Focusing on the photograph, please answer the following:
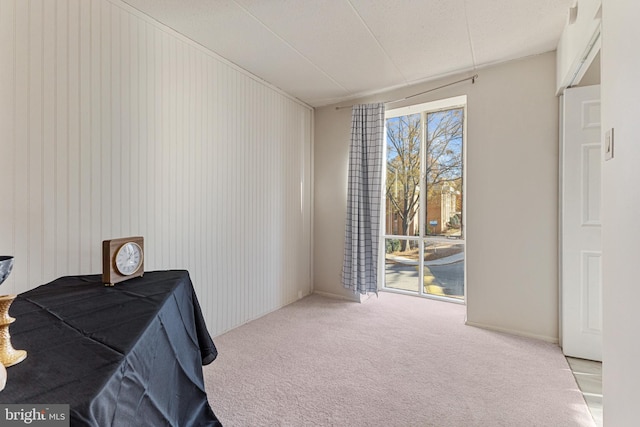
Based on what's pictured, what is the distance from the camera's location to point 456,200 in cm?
365

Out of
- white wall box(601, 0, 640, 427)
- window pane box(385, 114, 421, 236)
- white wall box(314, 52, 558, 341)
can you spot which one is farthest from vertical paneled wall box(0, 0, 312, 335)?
white wall box(601, 0, 640, 427)

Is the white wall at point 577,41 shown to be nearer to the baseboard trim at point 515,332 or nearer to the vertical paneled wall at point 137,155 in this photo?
the baseboard trim at point 515,332

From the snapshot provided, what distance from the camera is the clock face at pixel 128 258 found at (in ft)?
4.91

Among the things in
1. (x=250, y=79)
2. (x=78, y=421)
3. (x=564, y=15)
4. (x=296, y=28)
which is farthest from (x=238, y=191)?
(x=564, y=15)

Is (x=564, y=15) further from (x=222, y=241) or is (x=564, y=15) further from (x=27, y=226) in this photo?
(x=27, y=226)

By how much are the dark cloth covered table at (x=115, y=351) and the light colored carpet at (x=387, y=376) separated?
1.67ft

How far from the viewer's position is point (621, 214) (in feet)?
3.89

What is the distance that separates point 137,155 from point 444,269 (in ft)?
11.5

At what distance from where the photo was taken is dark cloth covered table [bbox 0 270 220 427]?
688 mm

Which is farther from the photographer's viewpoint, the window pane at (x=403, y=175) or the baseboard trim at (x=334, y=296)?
the window pane at (x=403, y=175)

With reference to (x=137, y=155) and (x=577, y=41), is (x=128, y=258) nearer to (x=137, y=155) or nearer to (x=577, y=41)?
(x=137, y=155)

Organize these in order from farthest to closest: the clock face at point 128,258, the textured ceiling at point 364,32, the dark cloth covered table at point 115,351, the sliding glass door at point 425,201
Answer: the sliding glass door at point 425,201 → the textured ceiling at point 364,32 → the clock face at point 128,258 → the dark cloth covered table at point 115,351

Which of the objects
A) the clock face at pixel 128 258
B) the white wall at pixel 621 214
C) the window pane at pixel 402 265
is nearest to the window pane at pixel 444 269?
the window pane at pixel 402 265

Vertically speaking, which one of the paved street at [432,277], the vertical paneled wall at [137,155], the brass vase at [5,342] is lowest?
the paved street at [432,277]
